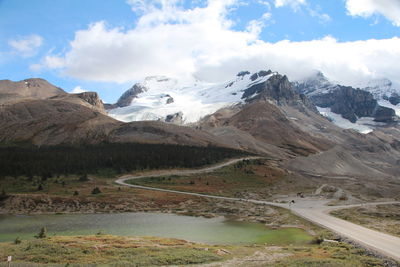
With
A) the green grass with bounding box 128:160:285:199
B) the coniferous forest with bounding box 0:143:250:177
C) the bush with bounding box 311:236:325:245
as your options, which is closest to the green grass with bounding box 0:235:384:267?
the bush with bounding box 311:236:325:245

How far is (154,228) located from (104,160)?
9347 cm

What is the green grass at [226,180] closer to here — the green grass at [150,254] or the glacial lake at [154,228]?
the glacial lake at [154,228]

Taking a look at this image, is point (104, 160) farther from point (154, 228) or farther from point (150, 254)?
point (150, 254)

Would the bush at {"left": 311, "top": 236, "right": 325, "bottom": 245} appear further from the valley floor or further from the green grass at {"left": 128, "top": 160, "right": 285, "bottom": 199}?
the green grass at {"left": 128, "top": 160, "right": 285, "bottom": 199}

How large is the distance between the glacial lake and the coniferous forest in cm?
5219

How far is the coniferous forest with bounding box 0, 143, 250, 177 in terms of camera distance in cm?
12156

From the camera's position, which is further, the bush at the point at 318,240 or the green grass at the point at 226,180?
the green grass at the point at 226,180

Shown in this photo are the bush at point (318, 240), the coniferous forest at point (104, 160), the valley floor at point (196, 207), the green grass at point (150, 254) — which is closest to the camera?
the green grass at point (150, 254)

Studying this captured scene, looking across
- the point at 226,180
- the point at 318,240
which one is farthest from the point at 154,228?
the point at 226,180

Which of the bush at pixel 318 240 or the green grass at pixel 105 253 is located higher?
the green grass at pixel 105 253

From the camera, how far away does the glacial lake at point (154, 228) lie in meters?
50.8

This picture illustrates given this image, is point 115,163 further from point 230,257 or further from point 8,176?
point 230,257

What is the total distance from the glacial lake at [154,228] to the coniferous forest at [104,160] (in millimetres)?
52192

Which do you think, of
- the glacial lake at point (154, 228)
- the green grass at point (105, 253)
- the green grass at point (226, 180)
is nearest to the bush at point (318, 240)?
the glacial lake at point (154, 228)
